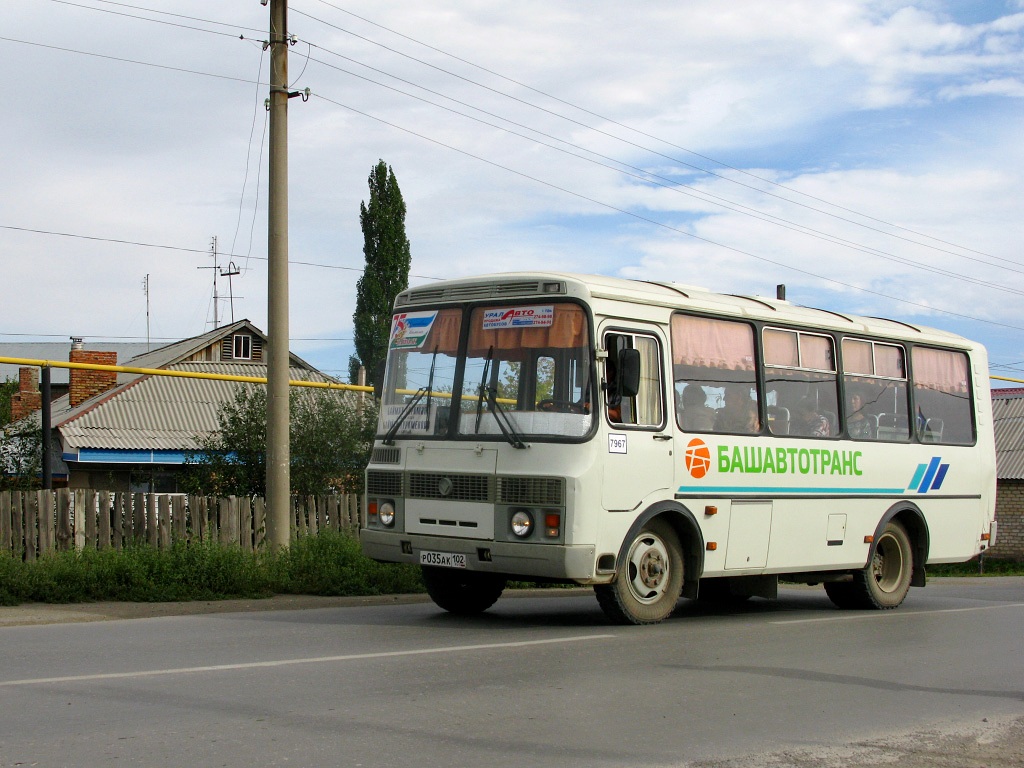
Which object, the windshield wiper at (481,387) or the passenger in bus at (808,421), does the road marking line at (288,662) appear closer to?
the windshield wiper at (481,387)

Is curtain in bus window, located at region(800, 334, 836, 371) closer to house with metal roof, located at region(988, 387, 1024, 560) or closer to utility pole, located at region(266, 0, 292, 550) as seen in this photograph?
utility pole, located at region(266, 0, 292, 550)

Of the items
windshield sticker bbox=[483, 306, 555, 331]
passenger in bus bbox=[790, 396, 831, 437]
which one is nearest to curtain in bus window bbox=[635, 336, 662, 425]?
windshield sticker bbox=[483, 306, 555, 331]

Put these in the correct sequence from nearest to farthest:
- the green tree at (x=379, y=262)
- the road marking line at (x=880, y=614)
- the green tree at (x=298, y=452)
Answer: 1. the road marking line at (x=880, y=614)
2. the green tree at (x=298, y=452)
3. the green tree at (x=379, y=262)

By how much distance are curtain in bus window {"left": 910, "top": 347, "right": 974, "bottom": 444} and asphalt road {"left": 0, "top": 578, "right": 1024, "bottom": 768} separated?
340 centimetres

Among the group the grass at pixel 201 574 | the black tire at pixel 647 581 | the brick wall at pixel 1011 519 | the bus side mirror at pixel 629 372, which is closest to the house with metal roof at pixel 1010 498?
the brick wall at pixel 1011 519

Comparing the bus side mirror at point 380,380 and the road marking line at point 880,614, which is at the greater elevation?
the bus side mirror at point 380,380

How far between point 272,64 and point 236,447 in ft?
19.7

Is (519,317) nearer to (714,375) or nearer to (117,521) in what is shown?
(714,375)

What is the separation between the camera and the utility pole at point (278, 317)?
14.1 meters

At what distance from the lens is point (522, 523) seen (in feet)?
33.2

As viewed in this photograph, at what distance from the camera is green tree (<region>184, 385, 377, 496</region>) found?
1756 centimetres

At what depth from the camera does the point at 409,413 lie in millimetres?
11109

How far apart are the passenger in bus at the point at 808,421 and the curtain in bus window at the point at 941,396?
1.97m

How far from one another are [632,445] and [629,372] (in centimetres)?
75
